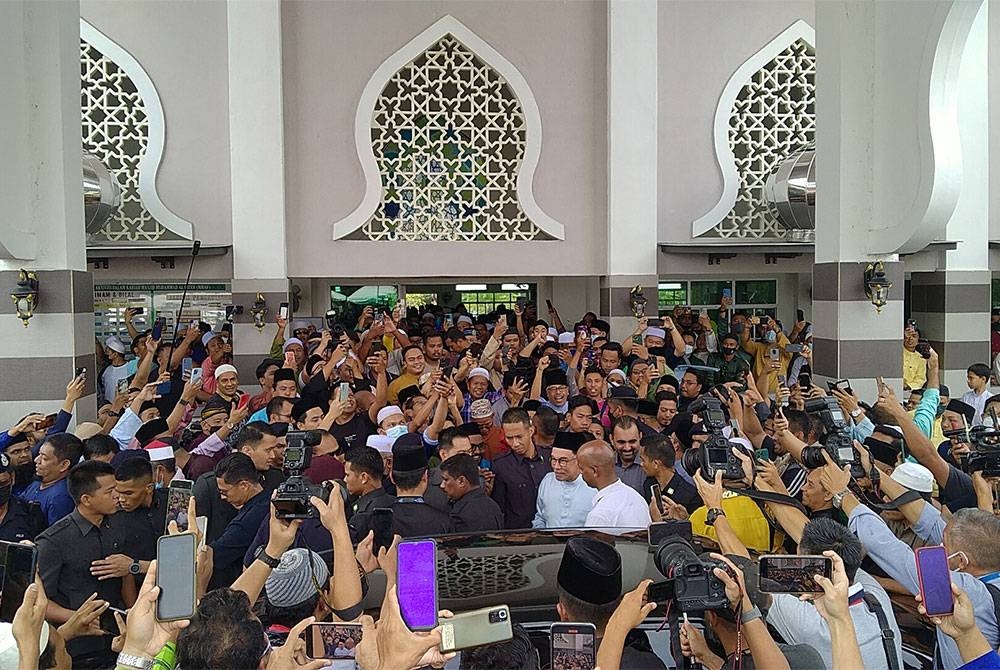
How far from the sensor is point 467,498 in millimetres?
4219

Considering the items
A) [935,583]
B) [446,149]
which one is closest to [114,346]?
[446,149]

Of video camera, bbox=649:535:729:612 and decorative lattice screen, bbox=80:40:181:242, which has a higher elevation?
decorative lattice screen, bbox=80:40:181:242

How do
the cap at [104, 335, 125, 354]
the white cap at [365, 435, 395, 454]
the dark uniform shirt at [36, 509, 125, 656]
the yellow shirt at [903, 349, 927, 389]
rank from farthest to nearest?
the cap at [104, 335, 125, 354]
the yellow shirt at [903, 349, 927, 389]
the white cap at [365, 435, 395, 454]
the dark uniform shirt at [36, 509, 125, 656]

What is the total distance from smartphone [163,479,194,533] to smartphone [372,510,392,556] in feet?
2.36

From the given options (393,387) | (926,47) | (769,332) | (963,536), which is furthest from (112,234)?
(963,536)

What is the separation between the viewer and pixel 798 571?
2223 mm

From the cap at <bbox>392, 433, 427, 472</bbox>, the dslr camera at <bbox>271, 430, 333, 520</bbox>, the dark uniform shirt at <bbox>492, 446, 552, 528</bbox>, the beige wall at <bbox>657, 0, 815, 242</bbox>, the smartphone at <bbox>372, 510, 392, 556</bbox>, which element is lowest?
the dark uniform shirt at <bbox>492, 446, 552, 528</bbox>

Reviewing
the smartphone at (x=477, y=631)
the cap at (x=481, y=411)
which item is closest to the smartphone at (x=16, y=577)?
the smartphone at (x=477, y=631)

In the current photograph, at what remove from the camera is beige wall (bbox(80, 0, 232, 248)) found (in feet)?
31.2

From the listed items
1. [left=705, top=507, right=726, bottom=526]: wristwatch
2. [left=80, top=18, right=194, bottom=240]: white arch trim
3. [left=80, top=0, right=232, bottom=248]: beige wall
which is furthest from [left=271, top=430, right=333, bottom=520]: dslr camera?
[left=80, top=18, right=194, bottom=240]: white arch trim

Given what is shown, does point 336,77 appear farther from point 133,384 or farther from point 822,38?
point 822,38

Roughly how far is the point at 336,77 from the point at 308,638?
8332mm

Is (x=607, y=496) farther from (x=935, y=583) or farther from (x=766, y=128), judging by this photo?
(x=766, y=128)

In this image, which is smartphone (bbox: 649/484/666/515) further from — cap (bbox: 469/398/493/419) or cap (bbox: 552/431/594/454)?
cap (bbox: 469/398/493/419)
